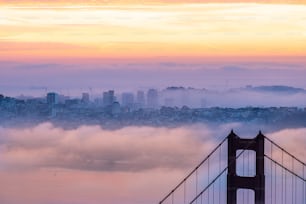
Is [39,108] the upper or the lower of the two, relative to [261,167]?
upper

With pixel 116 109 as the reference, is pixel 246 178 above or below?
below

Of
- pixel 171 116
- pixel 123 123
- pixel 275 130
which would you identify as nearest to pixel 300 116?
pixel 275 130

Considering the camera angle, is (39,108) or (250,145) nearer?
(250,145)

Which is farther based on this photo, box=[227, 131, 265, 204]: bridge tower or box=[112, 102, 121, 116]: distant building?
box=[112, 102, 121, 116]: distant building

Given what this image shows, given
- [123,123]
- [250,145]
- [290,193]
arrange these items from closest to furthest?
[250,145] < [290,193] < [123,123]

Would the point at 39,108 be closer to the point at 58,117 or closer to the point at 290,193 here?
the point at 58,117

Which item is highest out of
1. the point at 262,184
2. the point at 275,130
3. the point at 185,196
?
the point at 275,130

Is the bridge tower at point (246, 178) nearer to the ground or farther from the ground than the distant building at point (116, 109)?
nearer to the ground

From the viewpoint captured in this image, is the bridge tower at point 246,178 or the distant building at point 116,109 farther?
the distant building at point 116,109
